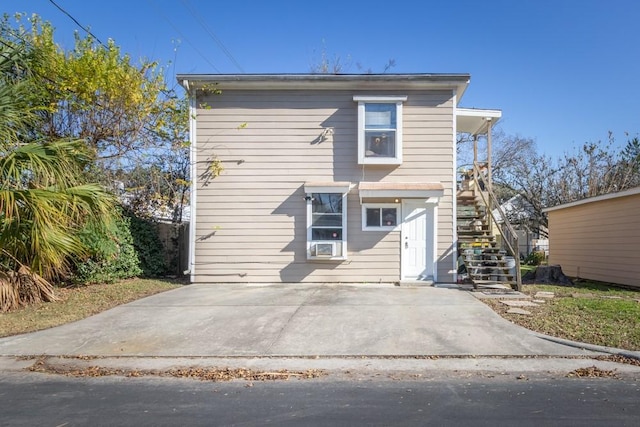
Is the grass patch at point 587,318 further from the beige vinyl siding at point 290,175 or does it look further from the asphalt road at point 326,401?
the beige vinyl siding at point 290,175

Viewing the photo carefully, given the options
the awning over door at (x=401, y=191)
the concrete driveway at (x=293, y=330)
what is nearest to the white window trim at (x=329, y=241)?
the awning over door at (x=401, y=191)

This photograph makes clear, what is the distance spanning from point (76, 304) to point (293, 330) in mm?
4918

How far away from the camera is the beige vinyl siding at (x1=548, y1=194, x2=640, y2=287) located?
12.5 m

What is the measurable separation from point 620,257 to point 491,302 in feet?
21.6

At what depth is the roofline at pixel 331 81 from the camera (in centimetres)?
1123

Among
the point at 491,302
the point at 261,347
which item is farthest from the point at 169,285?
the point at 491,302

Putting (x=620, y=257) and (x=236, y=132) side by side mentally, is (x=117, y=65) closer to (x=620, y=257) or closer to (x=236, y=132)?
(x=236, y=132)

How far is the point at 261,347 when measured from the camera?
20.6ft

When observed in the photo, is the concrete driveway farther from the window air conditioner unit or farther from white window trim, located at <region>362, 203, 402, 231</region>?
white window trim, located at <region>362, 203, 402, 231</region>

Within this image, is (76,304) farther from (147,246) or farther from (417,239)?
(417,239)

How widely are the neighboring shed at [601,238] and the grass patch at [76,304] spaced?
40.7 ft

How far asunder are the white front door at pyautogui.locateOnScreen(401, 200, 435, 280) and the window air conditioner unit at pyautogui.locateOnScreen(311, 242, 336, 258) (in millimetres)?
1793

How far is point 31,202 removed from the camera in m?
7.40

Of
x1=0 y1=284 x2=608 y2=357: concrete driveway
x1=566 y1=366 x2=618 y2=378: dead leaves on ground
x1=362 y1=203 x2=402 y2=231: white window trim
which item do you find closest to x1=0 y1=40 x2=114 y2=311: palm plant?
x1=0 y1=284 x2=608 y2=357: concrete driveway
